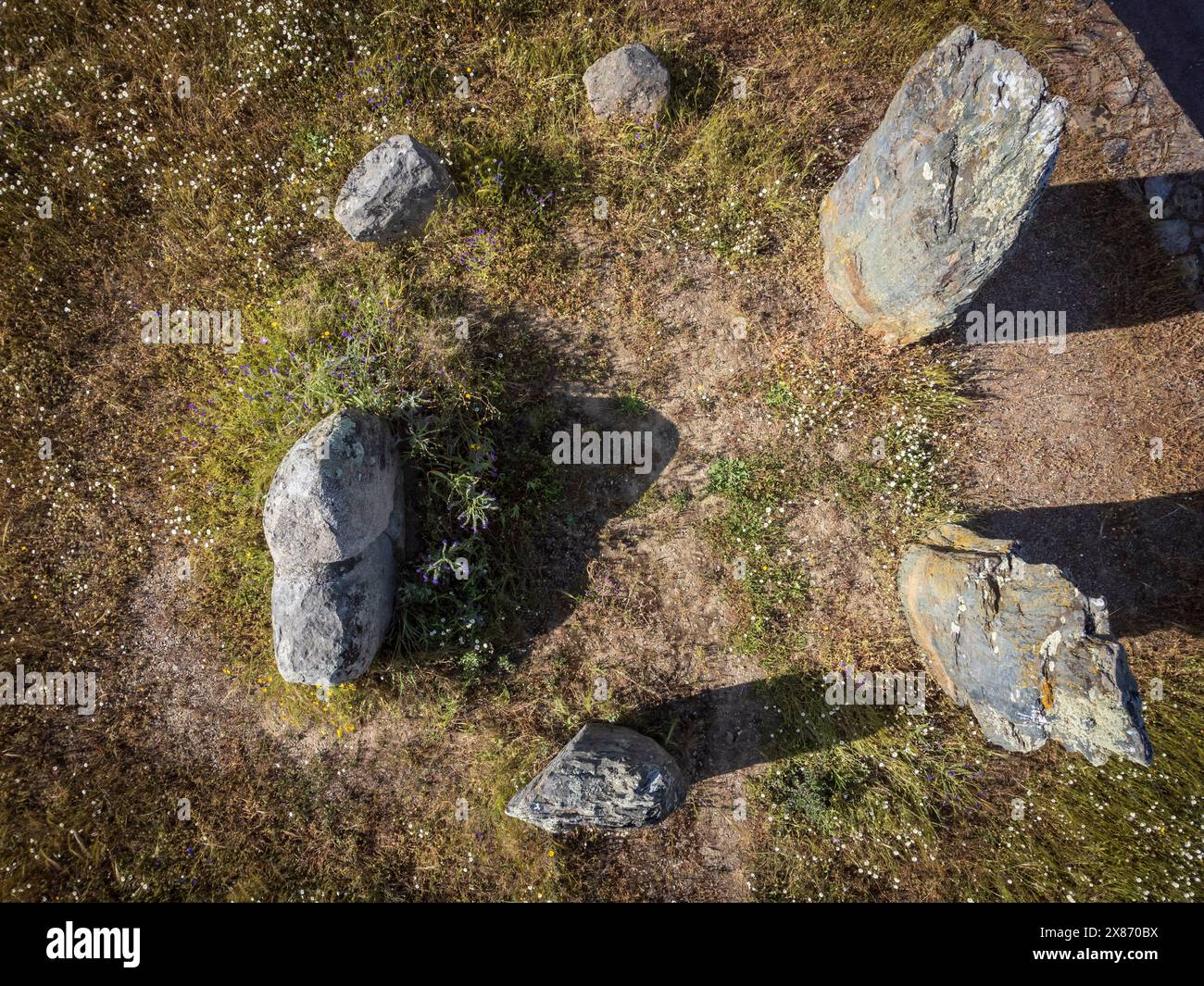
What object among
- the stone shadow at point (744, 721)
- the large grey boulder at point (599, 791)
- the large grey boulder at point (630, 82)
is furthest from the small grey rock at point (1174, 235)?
the large grey boulder at point (599, 791)

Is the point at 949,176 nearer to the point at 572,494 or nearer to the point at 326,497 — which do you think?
the point at 572,494

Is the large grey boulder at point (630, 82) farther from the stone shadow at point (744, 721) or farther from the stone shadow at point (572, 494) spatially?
the stone shadow at point (744, 721)

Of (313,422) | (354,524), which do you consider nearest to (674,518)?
(354,524)

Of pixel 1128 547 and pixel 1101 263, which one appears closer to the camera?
pixel 1128 547

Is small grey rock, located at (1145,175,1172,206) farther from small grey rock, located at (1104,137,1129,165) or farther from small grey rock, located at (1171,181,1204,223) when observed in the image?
small grey rock, located at (1104,137,1129,165)

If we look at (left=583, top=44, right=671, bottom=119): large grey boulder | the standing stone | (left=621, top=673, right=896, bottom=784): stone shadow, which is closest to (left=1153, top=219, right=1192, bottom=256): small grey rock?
(left=583, top=44, right=671, bottom=119): large grey boulder

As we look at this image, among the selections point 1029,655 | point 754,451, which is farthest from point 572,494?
point 1029,655
